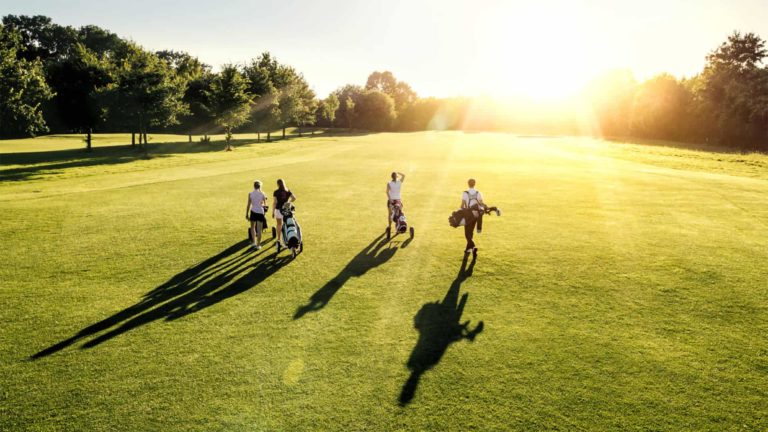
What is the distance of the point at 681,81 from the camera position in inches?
3100

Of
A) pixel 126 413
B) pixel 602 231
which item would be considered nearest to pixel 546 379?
pixel 126 413

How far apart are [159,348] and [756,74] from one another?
9039 centimetres

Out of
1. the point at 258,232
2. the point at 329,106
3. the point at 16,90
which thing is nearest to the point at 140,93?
the point at 16,90

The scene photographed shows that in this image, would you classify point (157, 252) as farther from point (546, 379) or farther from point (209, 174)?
point (209, 174)

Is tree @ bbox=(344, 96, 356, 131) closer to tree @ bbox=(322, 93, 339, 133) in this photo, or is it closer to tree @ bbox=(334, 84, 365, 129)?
tree @ bbox=(334, 84, 365, 129)

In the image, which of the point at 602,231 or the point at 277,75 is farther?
the point at 277,75

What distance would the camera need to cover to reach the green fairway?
235 inches

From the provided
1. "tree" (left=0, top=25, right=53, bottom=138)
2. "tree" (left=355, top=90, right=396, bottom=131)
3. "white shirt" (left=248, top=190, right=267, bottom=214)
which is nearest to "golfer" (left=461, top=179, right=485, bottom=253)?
"white shirt" (left=248, top=190, right=267, bottom=214)

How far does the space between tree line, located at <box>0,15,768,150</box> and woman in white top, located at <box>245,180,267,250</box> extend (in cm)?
3038

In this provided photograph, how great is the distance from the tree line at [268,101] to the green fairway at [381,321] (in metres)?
28.0

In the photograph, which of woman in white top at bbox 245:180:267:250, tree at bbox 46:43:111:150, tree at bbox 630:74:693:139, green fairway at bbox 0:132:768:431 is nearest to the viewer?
green fairway at bbox 0:132:768:431

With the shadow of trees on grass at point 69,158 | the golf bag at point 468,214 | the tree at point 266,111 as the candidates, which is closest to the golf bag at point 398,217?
the golf bag at point 468,214

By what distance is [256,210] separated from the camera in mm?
12750

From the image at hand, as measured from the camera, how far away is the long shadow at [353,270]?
30.0 ft
